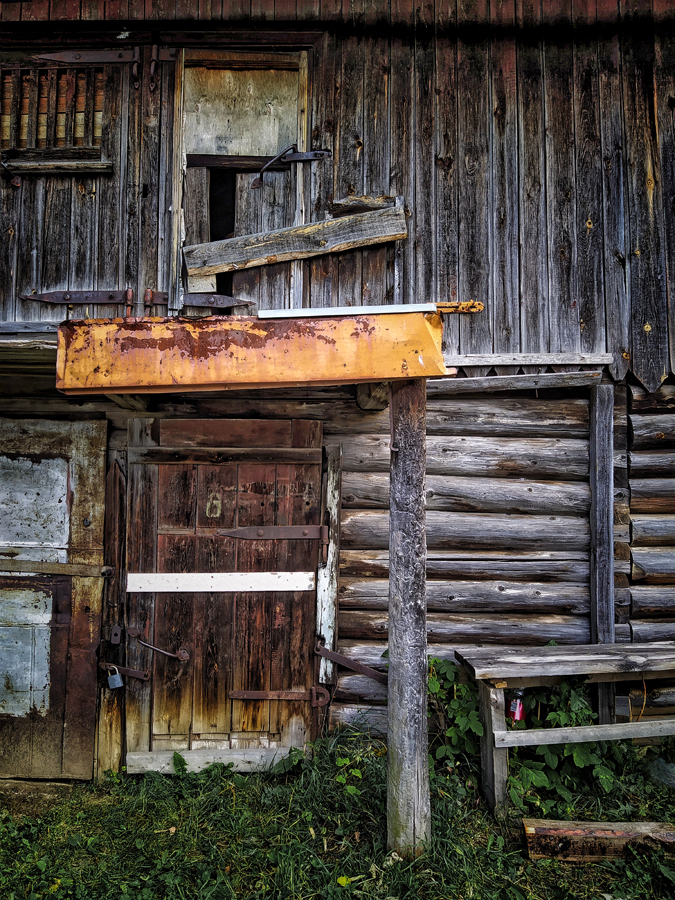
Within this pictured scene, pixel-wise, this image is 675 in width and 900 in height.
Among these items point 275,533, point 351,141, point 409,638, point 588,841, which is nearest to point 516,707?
point 588,841

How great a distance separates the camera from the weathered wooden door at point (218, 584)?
3.69m

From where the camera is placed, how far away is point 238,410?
380 cm

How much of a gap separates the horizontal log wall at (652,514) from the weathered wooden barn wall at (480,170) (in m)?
0.28

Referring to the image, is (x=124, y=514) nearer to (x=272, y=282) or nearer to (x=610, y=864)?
(x=272, y=282)

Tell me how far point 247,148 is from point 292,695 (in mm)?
4166

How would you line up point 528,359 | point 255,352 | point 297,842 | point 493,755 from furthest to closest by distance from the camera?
point 528,359, point 493,755, point 297,842, point 255,352

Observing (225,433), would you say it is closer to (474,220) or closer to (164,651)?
(164,651)

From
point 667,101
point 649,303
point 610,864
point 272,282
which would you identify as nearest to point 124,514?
point 272,282

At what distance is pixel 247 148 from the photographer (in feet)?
12.7

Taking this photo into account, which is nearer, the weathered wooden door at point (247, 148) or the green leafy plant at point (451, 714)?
the green leafy plant at point (451, 714)

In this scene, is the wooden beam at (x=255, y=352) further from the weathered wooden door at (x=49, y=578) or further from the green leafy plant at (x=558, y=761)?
the green leafy plant at (x=558, y=761)

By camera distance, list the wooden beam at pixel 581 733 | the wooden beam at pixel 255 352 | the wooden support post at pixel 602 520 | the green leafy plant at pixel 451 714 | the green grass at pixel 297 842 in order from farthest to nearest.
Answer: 1. the wooden support post at pixel 602 520
2. the green leafy plant at pixel 451 714
3. the wooden beam at pixel 581 733
4. the green grass at pixel 297 842
5. the wooden beam at pixel 255 352

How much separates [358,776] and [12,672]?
2.63m

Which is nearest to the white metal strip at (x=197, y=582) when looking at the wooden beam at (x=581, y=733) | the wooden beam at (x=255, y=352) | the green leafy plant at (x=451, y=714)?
the green leafy plant at (x=451, y=714)
